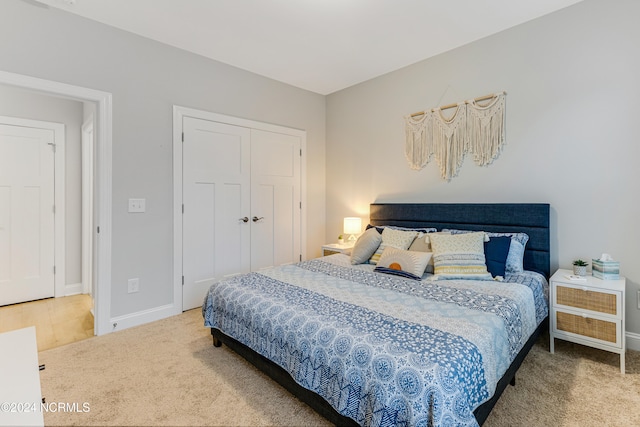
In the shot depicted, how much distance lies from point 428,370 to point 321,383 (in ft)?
1.80

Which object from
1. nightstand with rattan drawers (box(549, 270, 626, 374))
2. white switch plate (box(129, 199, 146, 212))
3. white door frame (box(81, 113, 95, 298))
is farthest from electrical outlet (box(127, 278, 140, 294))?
nightstand with rattan drawers (box(549, 270, 626, 374))

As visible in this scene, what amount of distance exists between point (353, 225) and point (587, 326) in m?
2.33

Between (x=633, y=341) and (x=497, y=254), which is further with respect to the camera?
(x=497, y=254)

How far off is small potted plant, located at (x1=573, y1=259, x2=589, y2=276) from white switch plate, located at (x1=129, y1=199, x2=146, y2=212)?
366 cm

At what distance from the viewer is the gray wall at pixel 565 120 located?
2328 mm

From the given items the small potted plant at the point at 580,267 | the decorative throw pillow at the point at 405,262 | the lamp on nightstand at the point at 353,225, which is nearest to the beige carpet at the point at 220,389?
the small potted plant at the point at 580,267

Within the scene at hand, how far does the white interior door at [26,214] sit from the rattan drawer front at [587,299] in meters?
5.13

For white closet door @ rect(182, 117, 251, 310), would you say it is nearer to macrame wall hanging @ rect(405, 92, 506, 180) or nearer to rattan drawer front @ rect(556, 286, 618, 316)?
macrame wall hanging @ rect(405, 92, 506, 180)

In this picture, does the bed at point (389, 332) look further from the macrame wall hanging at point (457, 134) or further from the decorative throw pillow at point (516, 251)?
the macrame wall hanging at point (457, 134)

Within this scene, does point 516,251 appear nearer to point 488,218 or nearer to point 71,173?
point 488,218

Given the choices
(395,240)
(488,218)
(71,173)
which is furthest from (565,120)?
(71,173)

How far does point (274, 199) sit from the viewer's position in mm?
3965

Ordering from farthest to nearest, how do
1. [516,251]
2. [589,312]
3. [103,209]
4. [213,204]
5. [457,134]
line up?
[213,204] < [457,134] < [103,209] < [516,251] < [589,312]

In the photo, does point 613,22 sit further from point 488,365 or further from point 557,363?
point 488,365
